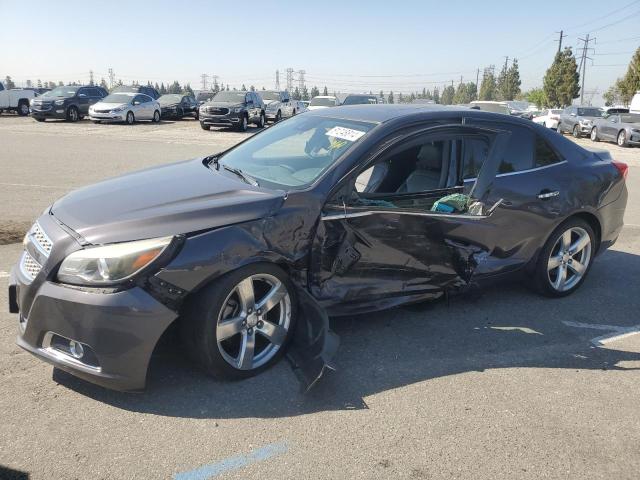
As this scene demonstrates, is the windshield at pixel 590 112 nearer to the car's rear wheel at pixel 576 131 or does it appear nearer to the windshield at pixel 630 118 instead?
the car's rear wheel at pixel 576 131

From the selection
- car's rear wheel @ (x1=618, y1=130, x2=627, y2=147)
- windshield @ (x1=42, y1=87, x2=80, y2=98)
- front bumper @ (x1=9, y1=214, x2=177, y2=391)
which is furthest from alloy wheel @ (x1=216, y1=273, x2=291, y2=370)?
windshield @ (x1=42, y1=87, x2=80, y2=98)

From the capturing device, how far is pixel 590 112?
28.1m

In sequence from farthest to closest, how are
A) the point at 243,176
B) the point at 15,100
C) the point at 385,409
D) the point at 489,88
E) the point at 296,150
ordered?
the point at 489,88 → the point at 15,100 → the point at 296,150 → the point at 243,176 → the point at 385,409

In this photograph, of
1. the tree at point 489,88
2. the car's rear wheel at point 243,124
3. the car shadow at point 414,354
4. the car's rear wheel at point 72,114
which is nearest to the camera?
the car shadow at point 414,354

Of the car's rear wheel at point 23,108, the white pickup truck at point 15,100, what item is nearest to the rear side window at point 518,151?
the white pickup truck at point 15,100

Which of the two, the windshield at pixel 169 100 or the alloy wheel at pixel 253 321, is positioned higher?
the windshield at pixel 169 100

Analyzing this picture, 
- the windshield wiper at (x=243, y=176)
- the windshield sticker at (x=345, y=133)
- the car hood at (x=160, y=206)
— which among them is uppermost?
the windshield sticker at (x=345, y=133)

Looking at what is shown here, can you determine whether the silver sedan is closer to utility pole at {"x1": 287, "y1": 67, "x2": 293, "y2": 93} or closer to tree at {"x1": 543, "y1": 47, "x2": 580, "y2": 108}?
tree at {"x1": 543, "y1": 47, "x2": 580, "y2": 108}

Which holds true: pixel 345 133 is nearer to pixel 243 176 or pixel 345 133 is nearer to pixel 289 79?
pixel 243 176

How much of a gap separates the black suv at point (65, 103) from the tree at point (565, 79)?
164ft

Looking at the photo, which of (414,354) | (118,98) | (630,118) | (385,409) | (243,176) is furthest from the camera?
(118,98)

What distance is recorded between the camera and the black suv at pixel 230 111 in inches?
959

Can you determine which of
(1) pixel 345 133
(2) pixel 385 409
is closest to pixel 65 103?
(1) pixel 345 133

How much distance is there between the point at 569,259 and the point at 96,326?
3.94 m
